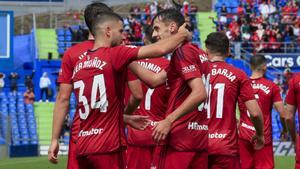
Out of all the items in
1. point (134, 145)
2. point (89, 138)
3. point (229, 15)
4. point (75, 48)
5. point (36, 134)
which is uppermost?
point (75, 48)

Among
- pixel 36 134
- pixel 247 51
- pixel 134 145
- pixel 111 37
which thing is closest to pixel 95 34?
pixel 111 37

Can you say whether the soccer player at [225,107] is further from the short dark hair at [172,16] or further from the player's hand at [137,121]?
the short dark hair at [172,16]

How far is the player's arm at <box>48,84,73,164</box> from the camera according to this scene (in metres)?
8.70

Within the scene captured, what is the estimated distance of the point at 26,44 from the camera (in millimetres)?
41062

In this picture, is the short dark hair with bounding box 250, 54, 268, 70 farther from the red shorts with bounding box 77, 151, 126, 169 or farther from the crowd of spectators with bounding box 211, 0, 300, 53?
the crowd of spectators with bounding box 211, 0, 300, 53

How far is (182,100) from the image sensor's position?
28.3 ft

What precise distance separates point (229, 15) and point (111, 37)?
35.8 m

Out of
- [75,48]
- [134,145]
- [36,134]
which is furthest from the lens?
[36,134]

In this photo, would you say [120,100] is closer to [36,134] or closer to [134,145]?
[134,145]

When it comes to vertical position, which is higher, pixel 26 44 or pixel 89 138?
pixel 89 138

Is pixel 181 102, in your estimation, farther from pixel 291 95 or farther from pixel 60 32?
pixel 60 32

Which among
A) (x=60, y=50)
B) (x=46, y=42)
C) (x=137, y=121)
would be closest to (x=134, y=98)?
(x=137, y=121)

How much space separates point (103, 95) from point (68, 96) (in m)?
0.78

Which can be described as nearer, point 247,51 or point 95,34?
point 95,34
